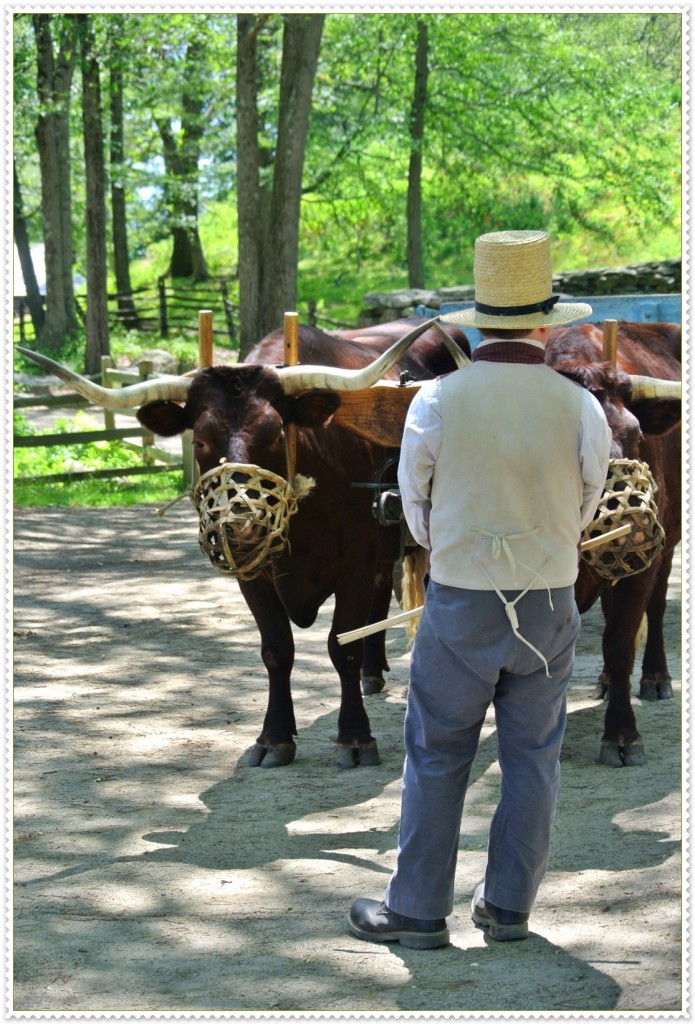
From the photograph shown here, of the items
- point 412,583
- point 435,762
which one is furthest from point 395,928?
point 412,583

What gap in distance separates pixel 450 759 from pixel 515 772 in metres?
0.21

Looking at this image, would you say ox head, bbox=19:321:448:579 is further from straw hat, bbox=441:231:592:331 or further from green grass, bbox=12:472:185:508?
green grass, bbox=12:472:185:508

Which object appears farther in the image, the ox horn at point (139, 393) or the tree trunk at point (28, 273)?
the tree trunk at point (28, 273)

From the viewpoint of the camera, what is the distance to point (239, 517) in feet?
16.2

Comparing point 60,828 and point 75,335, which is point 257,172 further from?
point 75,335

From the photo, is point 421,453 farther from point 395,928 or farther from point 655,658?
point 655,658

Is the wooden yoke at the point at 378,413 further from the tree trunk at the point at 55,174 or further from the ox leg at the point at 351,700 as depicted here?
the tree trunk at the point at 55,174

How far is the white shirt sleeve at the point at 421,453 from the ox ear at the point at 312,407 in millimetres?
1733

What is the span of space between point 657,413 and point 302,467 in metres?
1.65

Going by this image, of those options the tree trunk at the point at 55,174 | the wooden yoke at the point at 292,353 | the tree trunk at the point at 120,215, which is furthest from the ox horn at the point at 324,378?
the tree trunk at the point at 120,215

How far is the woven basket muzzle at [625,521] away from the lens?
16.2 feet

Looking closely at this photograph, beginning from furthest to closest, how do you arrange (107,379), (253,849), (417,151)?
1. (417,151)
2. (107,379)
3. (253,849)

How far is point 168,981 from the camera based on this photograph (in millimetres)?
3719

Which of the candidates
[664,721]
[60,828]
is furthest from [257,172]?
[60,828]
